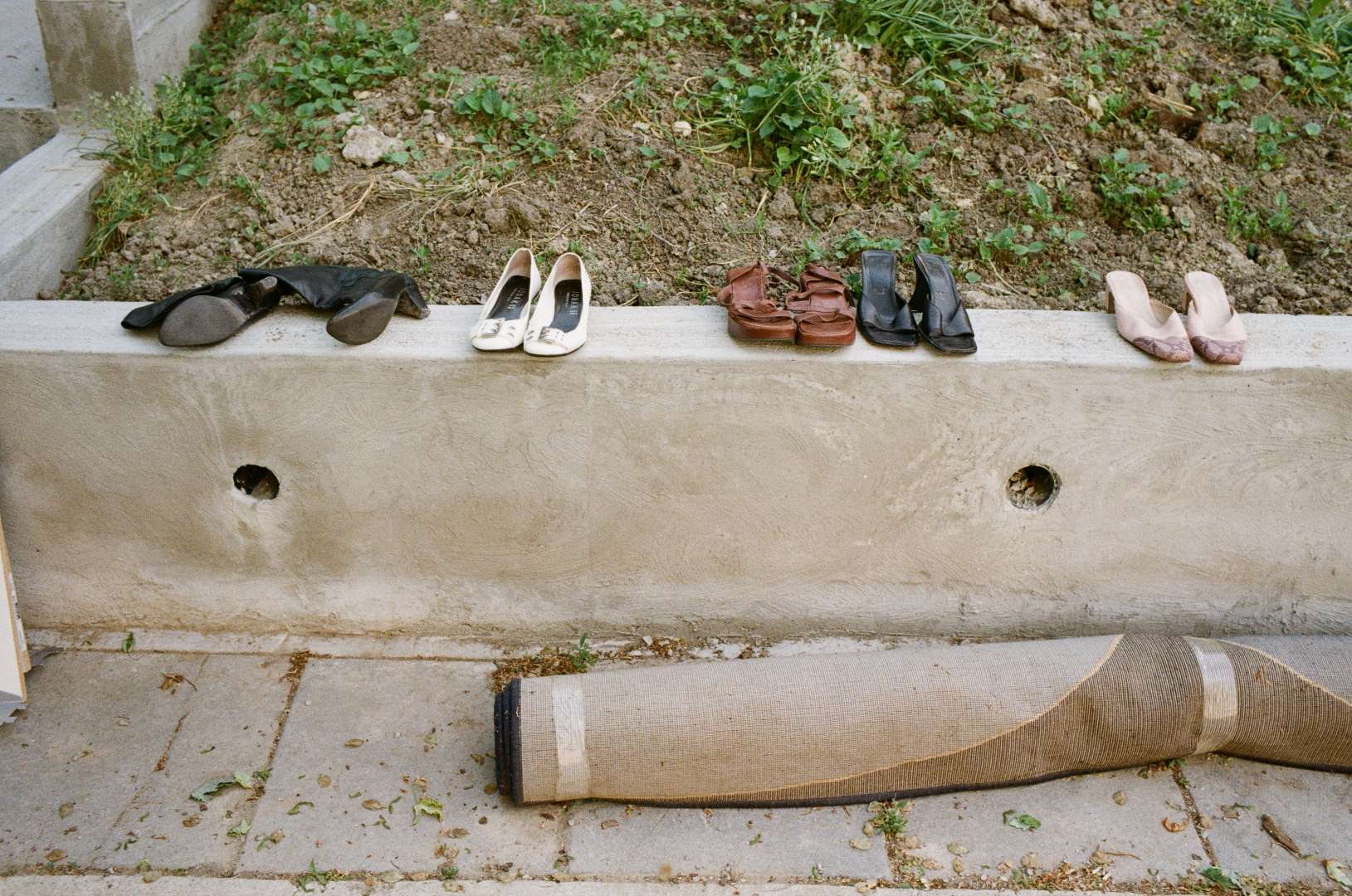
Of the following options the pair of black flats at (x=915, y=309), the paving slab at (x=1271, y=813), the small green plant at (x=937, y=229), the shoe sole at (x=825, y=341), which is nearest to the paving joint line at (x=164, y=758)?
the shoe sole at (x=825, y=341)

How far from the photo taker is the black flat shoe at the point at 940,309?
2711mm

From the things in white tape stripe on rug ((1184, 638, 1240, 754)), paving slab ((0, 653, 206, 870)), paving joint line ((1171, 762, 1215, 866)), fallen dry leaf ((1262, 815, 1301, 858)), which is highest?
white tape stripe on rug ((1184, 638, 1240, 754))

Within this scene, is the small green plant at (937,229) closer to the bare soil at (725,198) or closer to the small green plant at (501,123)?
the bare soil at (725,198)

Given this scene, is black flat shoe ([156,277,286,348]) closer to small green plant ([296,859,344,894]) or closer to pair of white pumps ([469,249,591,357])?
pair of white pumps ([469,249,591,357])

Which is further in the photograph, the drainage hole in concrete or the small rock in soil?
the small rock in soil

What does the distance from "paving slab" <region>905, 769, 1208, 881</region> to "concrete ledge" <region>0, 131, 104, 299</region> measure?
9.93 feet

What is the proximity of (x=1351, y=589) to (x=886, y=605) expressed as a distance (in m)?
1.33

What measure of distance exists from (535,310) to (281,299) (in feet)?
2.43

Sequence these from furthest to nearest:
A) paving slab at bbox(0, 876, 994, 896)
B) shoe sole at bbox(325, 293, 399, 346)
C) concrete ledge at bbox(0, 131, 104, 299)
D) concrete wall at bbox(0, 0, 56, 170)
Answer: concrete wall at bbox(0, 0, 56, 170)
concrete ledge at bbox(0, 131, 104, 299)
shoe sole at bbox(325, 293, 399, 346)
paving slab at bbox(0, 876, 994, 896)

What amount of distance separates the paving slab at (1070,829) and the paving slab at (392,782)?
946mm

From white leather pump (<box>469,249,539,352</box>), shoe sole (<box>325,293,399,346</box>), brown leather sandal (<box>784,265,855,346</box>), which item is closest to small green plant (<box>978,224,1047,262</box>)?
brown leather sandal (<box>784,265,855,346</box>)

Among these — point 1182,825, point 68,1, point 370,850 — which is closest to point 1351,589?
point 1182,825

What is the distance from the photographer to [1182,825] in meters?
2.62

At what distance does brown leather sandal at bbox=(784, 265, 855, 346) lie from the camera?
268 cm
